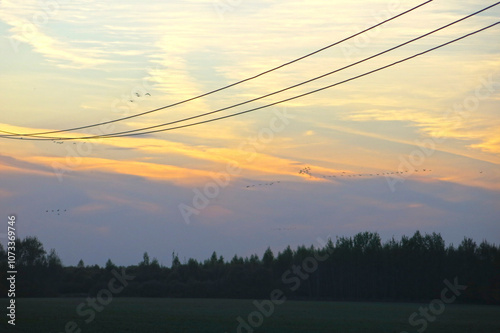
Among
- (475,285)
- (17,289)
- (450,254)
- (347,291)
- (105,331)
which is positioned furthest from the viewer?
(347,291)

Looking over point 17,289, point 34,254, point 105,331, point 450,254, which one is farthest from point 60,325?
point 450,254

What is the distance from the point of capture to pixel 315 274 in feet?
436

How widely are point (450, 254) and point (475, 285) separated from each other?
34.7ft

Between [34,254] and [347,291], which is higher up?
[34,254]

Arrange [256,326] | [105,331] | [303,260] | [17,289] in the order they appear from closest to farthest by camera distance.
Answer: [105,331] < [256,326] < [17,289] < [303,260]

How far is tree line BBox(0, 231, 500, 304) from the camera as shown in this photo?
373ft

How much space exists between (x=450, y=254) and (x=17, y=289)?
256 ft

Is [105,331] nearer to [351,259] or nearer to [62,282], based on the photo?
[62,282]

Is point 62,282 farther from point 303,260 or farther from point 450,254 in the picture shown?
point 450,254

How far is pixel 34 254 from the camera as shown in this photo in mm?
112938

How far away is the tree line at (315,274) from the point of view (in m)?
114

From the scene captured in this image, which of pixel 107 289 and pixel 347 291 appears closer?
pixel 107 289

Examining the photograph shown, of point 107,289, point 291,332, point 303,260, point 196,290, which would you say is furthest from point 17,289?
point 291,332

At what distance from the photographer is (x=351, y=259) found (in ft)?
437
